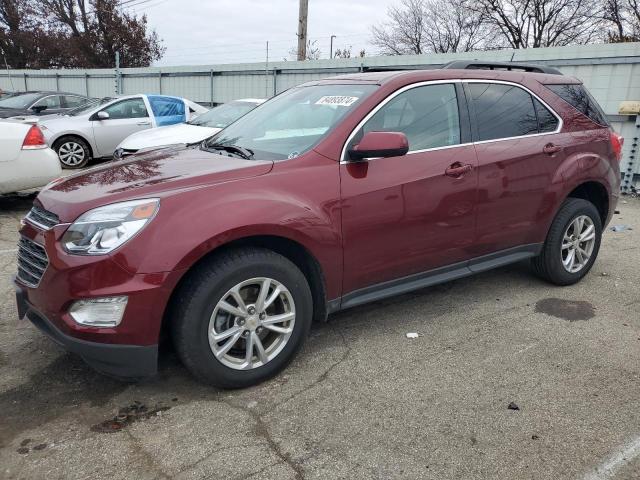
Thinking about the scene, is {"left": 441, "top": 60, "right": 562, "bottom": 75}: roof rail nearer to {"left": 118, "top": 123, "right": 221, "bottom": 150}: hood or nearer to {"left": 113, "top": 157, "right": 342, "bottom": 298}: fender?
{"left": 113, "top": 157, "right": 342, "bottom": 298}: fender

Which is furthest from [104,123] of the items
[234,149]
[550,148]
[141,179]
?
[550,148]

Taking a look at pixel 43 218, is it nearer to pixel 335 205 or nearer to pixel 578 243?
pixel 335 205

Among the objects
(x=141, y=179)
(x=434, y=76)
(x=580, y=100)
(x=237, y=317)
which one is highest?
(x=434, y=76)

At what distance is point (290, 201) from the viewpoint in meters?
2.99

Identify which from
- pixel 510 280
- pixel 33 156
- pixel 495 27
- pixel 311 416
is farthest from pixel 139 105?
pixel 495 27

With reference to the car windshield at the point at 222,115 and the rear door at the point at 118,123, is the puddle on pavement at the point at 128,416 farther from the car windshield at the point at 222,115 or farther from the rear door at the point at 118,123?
the rear door at the point at 118,123

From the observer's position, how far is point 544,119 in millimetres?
4242

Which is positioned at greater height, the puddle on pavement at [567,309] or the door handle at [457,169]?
the door handle at [457,169]

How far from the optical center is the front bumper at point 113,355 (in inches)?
104

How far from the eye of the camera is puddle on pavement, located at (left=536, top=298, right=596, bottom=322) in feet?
13.4

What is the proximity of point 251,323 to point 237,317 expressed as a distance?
86 mm

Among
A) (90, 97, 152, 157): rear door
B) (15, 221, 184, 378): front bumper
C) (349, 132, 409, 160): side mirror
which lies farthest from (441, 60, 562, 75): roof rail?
(90, 97, 152, 157): rear door

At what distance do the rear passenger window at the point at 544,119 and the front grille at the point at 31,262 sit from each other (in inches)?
142

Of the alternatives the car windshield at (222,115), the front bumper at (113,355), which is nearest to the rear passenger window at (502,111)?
the front bumper at (113,355)
